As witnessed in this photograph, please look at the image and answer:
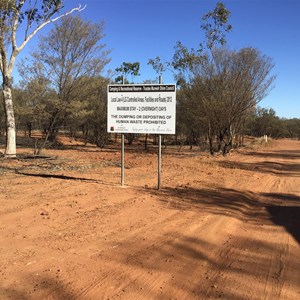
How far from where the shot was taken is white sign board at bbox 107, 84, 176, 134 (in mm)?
9445

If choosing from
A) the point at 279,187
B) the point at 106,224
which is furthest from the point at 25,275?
the point at 279,187

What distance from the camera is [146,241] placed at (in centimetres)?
544

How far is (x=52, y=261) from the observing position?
15.1 feet

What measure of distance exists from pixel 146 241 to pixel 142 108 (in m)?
4.88

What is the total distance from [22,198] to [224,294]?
5.55m

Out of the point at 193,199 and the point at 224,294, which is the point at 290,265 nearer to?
the point at 224,294

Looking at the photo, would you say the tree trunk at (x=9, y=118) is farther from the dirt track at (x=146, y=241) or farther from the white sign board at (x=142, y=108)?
the white sign board at (x=142, y=108)

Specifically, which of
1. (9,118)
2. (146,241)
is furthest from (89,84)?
(146,241)

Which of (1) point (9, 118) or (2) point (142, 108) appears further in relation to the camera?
(1) point (9, 118)

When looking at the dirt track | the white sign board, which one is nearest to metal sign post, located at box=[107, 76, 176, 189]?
the white sign board

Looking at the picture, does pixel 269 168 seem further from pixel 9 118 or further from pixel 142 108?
pixel 9 118

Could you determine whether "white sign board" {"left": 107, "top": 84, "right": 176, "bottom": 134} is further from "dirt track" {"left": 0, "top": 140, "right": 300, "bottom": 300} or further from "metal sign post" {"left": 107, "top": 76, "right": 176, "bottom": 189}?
"dirt track" {"left": 0, "top": 140, "right": 300, "bottom": 300}

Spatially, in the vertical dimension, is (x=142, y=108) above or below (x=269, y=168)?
above

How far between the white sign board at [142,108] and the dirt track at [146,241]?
162 centimetres
